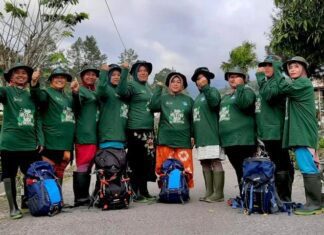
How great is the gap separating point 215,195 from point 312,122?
6.25ft

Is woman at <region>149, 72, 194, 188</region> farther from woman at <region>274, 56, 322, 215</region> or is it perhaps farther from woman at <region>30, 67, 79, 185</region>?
woman at <region>274, 56, 322, 215</region>

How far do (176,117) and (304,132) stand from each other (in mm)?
1998

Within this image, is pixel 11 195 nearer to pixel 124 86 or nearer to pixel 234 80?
pixel 124 86

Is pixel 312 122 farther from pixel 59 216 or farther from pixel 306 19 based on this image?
pixel 306 19

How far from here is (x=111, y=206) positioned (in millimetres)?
6379

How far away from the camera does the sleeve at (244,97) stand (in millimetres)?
6480

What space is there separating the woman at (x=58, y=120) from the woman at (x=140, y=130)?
842 mm

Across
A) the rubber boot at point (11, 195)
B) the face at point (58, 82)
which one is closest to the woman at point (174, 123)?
the face at point (58, 82)

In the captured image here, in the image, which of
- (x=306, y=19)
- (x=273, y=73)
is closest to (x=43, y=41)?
(x=306, y=19)

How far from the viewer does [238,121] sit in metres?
6.67

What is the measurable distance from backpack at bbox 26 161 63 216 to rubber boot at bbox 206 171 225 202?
89.5 inches

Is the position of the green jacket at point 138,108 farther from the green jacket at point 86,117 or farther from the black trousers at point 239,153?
the black trousers at point 239,153

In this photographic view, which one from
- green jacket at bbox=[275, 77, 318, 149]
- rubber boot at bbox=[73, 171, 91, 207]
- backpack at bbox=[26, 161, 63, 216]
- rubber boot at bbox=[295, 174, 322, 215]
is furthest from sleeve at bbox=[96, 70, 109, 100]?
A: rubber boot at bbox=[295, 174, 322, 215]

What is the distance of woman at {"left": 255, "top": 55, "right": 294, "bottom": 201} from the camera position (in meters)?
6.26
